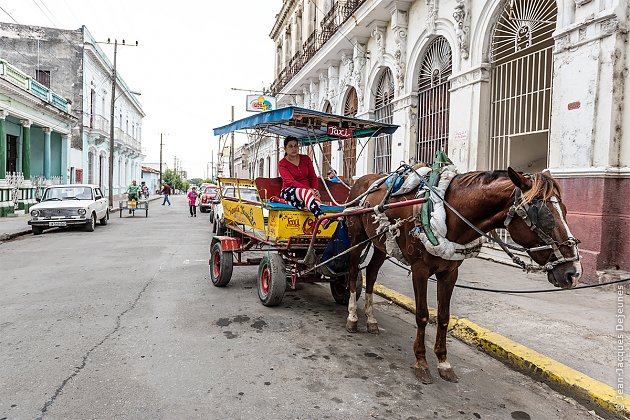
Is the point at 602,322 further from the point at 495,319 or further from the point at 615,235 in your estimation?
the point at 615,235

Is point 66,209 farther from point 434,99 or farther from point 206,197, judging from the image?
point 206,197

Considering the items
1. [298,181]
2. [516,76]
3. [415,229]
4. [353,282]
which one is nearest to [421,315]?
[415,229]

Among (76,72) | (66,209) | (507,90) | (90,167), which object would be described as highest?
(76,72)

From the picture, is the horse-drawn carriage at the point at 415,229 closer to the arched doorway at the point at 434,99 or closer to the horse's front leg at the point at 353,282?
the horse's front leg at the point at 353,282

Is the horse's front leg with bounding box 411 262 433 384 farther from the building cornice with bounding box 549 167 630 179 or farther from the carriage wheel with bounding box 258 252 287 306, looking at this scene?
the building cornice with bounding box 549 167 630 179

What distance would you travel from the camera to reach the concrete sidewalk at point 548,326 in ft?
12.1

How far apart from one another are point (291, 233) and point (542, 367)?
293cm

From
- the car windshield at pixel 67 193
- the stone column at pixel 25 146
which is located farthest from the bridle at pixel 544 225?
the stone column at pixel 25 146

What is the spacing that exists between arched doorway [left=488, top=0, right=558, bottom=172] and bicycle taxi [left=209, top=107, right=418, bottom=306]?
3669 millimetres

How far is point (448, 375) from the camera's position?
3.58m

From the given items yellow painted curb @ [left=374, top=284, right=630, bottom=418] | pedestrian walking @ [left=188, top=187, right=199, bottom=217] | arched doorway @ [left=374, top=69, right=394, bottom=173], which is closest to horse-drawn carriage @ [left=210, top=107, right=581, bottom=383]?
yellow painted curb @ [left=374, top=284, right=630, bottom=418]

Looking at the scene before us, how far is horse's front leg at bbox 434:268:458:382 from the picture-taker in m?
3.59

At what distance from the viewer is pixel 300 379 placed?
3455 millimetres

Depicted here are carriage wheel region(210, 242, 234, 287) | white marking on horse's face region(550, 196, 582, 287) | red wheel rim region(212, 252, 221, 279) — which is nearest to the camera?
white marking on horse's face region(550, 196, 582, 287)
